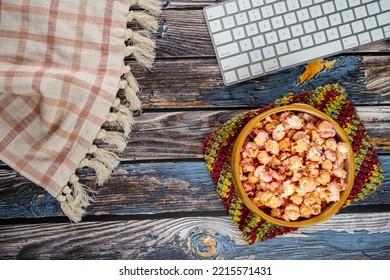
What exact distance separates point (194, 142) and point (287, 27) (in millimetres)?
273

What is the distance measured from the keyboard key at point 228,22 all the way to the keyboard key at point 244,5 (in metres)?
0.03

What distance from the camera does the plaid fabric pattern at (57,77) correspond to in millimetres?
837

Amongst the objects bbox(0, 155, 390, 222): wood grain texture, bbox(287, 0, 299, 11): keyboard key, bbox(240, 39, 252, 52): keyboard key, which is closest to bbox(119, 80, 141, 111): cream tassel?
bbox(0, 155, 390, 222): wood grain texture

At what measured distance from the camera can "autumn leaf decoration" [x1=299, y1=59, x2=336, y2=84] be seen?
2.87 ft

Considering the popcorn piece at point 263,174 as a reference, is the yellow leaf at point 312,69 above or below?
above

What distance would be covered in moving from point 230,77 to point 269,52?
8 cm

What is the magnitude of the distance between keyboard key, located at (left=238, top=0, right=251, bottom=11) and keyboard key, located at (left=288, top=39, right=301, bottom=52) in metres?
0.10

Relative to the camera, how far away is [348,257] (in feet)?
2.92

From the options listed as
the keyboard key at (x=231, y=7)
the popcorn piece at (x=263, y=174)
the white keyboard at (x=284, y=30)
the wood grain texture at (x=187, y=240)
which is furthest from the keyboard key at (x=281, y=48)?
the wood grain texture at (x=187, y=240)

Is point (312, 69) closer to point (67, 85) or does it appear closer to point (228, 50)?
point (228, 50)

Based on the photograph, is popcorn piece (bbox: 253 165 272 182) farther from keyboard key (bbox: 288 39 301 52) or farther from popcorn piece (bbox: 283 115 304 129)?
keyboard key (bbox: 288 39 301 52)

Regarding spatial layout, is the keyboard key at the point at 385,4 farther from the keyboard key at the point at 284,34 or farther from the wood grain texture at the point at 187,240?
the wood grain texture at the point at 187,240

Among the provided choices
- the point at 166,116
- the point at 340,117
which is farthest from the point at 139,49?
the point at 340,117

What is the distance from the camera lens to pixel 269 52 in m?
0.85
